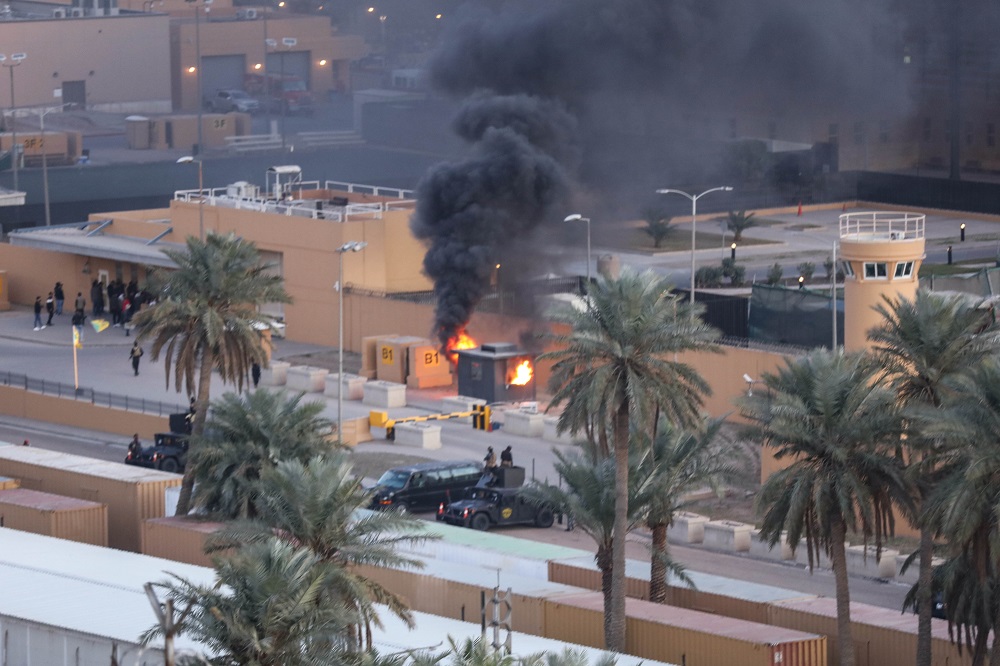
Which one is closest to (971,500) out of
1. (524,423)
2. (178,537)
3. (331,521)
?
(331,521)

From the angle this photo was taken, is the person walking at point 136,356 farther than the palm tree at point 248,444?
Yes

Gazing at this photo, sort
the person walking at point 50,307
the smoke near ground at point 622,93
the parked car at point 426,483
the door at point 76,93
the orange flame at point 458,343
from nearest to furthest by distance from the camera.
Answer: the parked car at point 426,483 → the orange flame at point 458,343 → the smoke near ground at point 622,93 → the person walking at point 50,307 → the door at point 76,93

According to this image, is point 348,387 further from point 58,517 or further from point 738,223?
point 738,223

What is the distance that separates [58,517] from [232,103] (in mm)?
86828

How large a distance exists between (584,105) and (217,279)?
30349mm

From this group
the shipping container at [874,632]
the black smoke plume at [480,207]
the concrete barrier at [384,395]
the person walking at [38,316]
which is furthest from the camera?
the person walking at [38,316]

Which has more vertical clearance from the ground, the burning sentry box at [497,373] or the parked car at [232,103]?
the parked car at [232,103]

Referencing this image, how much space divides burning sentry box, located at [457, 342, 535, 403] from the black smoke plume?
128 inches

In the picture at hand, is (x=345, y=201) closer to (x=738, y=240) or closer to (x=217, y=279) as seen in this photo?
(x=738, y=240)

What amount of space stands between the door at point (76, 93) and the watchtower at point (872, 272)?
274 feet

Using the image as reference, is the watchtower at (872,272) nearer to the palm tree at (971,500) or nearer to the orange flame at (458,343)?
the palm tree at (971,500)

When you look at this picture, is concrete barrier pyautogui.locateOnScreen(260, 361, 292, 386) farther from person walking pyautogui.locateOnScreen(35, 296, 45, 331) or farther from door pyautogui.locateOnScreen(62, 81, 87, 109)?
door pyautogui.locateOnScreen(62, 81, 87, 109)

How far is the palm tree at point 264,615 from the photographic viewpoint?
26359 mm

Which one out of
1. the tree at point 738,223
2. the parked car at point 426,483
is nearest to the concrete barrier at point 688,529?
the parked car at point 426,483
